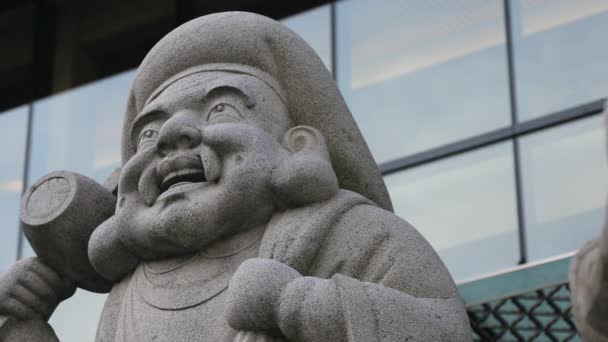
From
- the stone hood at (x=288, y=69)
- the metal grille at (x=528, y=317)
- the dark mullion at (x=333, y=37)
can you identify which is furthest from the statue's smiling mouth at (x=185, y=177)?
the dark mullion at (x=333, y=37)

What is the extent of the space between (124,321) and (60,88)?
9200 millimetres

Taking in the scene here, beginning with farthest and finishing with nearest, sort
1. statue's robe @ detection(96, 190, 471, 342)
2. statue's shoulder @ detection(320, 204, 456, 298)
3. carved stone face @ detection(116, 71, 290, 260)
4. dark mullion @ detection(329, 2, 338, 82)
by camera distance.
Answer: dark mullion @ detection(329, 2, 338, 82) → carved stone face @ detection(116, 71, 290, 260) → statue's shoulder @ detection(320, 204, 456, 298) → statue's robe @ detection(96, 190, 471, 342)

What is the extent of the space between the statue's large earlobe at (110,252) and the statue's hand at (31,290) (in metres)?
0.39

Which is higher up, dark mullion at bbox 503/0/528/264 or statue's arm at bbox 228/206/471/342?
statue's arm at bbox 228/206/471/342

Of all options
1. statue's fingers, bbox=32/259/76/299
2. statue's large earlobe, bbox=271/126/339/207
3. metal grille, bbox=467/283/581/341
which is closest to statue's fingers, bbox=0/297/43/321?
statue's fingers, bbox=32/259/76/299

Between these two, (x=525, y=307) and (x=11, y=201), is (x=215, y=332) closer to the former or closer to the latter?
(x=525, y=307)

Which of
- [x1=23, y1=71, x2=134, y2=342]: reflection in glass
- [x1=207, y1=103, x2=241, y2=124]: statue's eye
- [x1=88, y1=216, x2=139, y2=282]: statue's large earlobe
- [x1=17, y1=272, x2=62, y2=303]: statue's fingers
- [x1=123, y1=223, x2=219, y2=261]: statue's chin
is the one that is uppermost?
[x1=207, y1=103, x2=241, y2=124]: statue's eye

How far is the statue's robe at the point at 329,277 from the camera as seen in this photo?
349 inches

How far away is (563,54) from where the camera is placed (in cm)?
1520

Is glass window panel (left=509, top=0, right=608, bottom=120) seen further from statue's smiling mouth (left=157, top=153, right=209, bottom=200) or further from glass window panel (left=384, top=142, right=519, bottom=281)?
statue's smiling mouth (left=157, top=153, right=209, bottom=200)

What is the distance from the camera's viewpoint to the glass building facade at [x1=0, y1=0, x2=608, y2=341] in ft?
48.5

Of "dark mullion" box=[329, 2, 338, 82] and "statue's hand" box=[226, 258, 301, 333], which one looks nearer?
"statue's hand" box=[226, 258, 301, 333]

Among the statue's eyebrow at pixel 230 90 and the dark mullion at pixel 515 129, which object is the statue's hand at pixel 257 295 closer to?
the statue's eyebrow at pixel 230 90

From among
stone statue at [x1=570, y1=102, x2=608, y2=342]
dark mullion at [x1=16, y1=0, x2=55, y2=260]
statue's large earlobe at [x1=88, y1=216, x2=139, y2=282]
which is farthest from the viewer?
dark mullion at [x1=16, y1=0, x2=55, y2=260]
